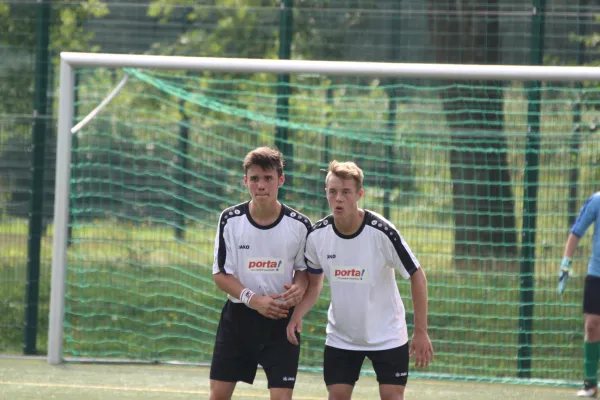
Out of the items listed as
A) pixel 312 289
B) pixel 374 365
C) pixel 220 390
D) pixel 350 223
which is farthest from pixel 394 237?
pixel 220 390

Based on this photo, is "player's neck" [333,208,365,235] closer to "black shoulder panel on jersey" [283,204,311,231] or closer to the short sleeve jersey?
"black shoulder panel on jersey" [283,204,311,231]

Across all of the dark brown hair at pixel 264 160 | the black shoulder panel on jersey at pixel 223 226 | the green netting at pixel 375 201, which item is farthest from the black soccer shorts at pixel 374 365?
the green netting at pixel 375 201

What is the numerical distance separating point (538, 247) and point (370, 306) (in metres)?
3.28

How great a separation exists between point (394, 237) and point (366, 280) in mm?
248

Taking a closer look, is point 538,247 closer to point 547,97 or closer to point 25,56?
point 547,97

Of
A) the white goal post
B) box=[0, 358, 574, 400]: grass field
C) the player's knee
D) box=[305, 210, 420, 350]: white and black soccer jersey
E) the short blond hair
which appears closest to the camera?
the short blond hair

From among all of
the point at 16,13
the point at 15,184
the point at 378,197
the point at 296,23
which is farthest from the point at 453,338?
the point at 16,13

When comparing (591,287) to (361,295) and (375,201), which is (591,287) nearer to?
(375,201)

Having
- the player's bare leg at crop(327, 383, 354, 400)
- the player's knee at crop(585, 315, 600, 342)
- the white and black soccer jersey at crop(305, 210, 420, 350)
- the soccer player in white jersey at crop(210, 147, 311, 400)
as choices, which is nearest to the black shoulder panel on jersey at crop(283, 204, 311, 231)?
the soccer player in white jersey at crop(210, 147, 311, 400)

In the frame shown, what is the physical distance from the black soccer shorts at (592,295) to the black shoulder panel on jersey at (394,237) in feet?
7.29

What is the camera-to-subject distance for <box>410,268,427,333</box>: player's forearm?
469cm

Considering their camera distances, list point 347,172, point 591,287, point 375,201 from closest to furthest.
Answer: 1. point 347,172
2. point 591,287
3. point 375,201

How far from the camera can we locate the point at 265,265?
16.1 feet

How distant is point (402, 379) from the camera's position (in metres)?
4.77
